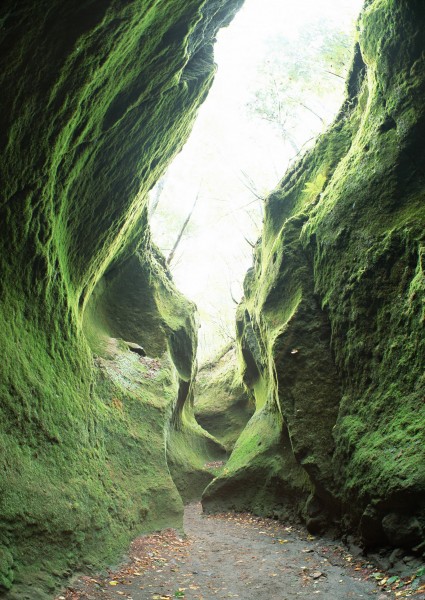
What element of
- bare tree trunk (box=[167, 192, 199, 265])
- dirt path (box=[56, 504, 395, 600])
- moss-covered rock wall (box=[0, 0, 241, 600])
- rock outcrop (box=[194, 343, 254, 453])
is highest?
bare tree trunk (box=[167, 192, 199, 265])

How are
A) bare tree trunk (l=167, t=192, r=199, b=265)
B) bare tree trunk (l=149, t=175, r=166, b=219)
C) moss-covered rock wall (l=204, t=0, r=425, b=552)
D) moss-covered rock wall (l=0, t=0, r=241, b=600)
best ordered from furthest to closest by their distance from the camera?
bare tree trunk (l=167, t=192, r=199, b=265) → bare tree trunk (l=149, t=175, r=166, b=219) → moss-covered rock wall (l=204, t=0, r=425, b=552) → moss-covered rock wall (l=0, t=0, r=241, b=600)

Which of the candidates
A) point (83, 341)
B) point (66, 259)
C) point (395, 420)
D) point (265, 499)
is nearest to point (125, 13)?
point (66, 259)

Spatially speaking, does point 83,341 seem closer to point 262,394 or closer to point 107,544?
point 107,544

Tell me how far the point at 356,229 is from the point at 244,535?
7.31 meters

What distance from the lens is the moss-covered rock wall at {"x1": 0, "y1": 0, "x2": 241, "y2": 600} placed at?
559cm

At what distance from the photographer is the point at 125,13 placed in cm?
616

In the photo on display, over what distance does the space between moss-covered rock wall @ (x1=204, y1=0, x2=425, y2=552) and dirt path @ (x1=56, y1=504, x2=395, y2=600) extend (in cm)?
74

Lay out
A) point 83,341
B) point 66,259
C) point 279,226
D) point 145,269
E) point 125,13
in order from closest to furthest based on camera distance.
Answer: point 125,13
point 66,259
point 83,341
point 279,226
point 145,269

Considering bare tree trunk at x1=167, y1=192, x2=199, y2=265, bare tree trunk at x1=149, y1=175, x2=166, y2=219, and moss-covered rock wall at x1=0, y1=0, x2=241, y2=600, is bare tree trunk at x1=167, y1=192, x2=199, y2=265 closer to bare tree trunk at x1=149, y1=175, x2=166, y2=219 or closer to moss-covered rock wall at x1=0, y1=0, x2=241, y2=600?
bare tree trunk at x1=149, y1=175, x2=166, y2=219

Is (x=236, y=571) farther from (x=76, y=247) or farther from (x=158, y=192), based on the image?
(x=158, y=192)

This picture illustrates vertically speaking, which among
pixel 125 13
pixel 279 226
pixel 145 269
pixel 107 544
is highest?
pixel 279 226

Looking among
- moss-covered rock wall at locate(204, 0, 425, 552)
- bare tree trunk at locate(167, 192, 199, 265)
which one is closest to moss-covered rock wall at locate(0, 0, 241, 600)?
moss-covered rock wall at locate(204, 0, 425, 552)

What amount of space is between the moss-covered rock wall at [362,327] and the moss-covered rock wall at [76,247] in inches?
145

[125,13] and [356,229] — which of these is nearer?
[125,13]
